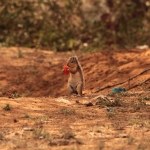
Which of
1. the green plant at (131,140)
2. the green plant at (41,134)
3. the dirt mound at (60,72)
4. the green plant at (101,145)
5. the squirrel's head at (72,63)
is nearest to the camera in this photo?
the green plant at (101,145)

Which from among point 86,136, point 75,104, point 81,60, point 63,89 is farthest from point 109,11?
point 86,136

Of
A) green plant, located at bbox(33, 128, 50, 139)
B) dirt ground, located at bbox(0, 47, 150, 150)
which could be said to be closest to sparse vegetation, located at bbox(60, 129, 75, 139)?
dirt ground, located at bbox(0, 47, 150, 150)

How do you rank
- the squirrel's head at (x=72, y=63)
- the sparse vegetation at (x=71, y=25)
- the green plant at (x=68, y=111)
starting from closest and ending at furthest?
the green plant at (x=68, y=111) < the squirrel's head at (x=72, y=63) < the sparse vegetation at (x=71, y=25)

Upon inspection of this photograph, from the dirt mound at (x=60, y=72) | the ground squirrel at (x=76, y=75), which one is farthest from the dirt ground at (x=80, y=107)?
the ground squirrel at (x=76, y=75)

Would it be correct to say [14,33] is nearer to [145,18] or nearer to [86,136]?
[145,18]

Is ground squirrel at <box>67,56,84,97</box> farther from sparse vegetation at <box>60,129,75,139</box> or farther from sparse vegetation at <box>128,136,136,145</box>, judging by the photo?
sparse vegetation at <box>128,136,136,145</box>

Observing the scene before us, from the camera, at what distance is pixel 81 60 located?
545 inches

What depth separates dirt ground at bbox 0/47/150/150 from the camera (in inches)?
233

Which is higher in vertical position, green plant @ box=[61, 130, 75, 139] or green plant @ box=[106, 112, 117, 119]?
green plant @ box=[106, 112, 117, 119]

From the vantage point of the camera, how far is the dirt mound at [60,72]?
12.2 m

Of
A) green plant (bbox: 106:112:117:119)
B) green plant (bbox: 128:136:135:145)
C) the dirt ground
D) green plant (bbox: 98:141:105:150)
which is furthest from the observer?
green plant (bbox: 106:112:117:119)

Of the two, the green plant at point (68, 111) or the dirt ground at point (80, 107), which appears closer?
the dirt ground at point (80, 107)

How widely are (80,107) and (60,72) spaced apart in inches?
214

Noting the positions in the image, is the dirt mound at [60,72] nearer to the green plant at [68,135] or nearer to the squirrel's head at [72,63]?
the squirrel's head at [72,63]
